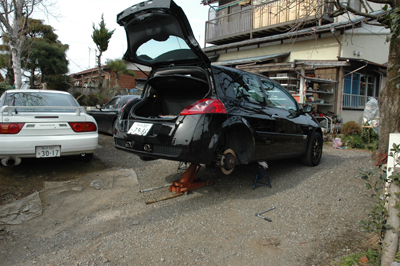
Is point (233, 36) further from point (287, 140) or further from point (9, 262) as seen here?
point (9, 262)

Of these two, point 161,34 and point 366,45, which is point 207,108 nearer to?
point 161,34

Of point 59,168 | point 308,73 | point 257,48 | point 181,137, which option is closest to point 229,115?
point 181,137

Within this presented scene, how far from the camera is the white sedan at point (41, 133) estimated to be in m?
3.96

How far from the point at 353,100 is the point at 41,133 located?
11.8 metres

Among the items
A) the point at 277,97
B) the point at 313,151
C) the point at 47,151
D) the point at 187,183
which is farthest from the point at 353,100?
the point at 47,151

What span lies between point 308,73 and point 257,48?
12.9 feet

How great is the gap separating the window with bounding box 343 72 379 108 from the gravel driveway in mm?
8105

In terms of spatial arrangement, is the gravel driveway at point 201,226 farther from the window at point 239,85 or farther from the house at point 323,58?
the house at point 323,58

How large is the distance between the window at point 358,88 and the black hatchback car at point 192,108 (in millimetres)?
8042

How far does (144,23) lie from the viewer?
3.49 meters

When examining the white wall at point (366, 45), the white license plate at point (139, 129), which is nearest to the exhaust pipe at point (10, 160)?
the white license plate at point (139, 129)

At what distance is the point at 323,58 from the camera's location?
11.2 m

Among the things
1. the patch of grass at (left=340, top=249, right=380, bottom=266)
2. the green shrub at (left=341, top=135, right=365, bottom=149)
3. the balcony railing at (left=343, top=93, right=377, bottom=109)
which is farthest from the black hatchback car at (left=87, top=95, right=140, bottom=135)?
the balcony railing at (left=343, top=93, right=377, bottom=109)

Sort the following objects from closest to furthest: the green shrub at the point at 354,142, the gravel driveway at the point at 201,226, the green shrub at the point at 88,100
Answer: the gravel driveway at the point at 201,226
the green shrub at the point at 354,142
the green shrub at the point at 88,100
